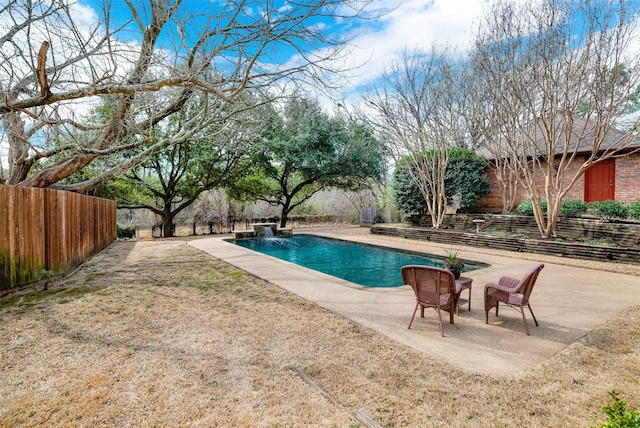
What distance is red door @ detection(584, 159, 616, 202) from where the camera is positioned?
11.7m

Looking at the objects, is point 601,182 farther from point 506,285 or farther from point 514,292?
point 514,292

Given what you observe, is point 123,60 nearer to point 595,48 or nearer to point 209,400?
point 209,400

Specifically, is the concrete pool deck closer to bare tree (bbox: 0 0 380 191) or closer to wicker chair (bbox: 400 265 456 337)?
wicker chair (bbox: 400 265 456 337)

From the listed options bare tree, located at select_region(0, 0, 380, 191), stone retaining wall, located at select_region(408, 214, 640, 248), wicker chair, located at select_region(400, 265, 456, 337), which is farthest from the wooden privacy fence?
stone retaining wall, located at select_region(408, 214, 640, 248)

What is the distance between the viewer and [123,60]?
15.4 feet

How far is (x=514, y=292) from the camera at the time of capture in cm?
340

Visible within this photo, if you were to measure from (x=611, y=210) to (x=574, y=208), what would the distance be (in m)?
1.26

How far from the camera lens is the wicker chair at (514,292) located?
3383 millimetres

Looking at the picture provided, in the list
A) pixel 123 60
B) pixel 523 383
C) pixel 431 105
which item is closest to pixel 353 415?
pixel 523 383

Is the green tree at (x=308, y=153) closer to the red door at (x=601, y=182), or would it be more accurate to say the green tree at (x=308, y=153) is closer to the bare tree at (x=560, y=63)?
the bare tree at (x=560, y=63)

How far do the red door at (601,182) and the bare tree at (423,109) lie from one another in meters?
5.22

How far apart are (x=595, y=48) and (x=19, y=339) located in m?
11.8

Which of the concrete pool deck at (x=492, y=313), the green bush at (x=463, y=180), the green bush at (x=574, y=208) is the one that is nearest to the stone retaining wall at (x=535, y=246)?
the concrete pool deck at (x=492, y=313)

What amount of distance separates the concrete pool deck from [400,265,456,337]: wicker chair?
263 millimetres
